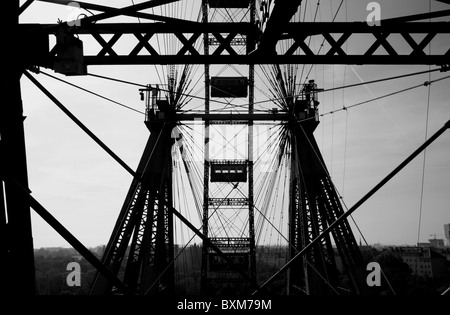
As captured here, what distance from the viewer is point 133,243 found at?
9531 millimetres

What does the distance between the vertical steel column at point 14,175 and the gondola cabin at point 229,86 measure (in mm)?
14036

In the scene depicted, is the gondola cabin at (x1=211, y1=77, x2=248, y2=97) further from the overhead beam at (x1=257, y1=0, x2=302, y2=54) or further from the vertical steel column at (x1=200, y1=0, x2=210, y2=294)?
the overhead beam at (x1=257, y1=0, x2=302, y2=54)

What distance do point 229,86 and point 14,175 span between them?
594 inches

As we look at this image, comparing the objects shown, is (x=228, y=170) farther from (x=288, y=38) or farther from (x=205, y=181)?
(x=288, y=38)

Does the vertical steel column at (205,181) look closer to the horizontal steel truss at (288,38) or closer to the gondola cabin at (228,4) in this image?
the gondola cabin at (228,4)

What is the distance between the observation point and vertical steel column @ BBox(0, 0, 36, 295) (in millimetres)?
3525

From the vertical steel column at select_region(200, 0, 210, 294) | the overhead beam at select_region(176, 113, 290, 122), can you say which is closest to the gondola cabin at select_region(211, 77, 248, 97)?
the vertical steel column at select_region(200, 0, 210, 294)

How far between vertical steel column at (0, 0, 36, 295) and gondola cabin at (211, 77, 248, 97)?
46.0 feet

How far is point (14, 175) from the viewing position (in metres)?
3.71

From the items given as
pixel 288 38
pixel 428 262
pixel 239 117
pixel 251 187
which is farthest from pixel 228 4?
pixel 428 262

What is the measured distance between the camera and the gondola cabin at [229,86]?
693 inches

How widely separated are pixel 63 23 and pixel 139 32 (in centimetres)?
103
